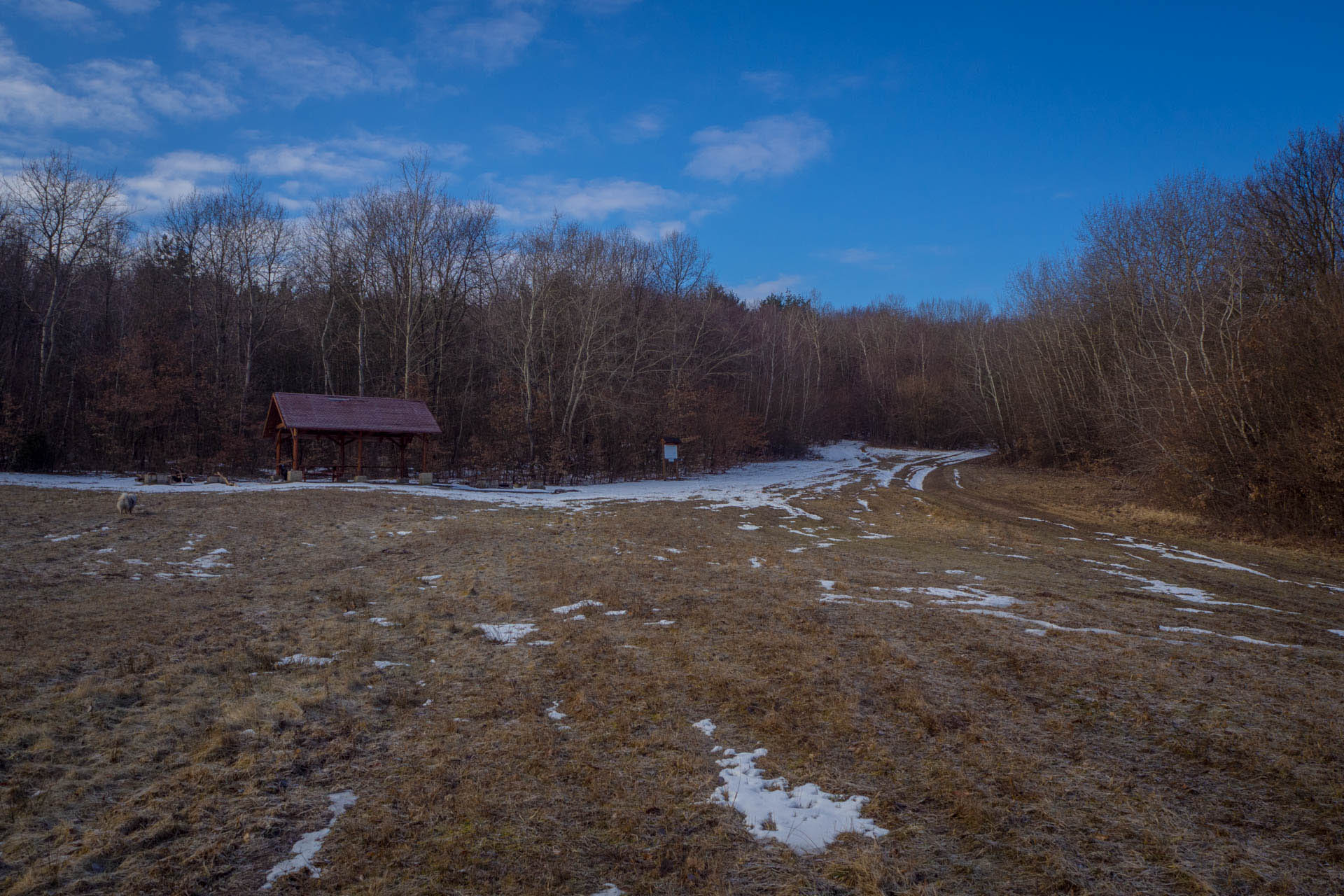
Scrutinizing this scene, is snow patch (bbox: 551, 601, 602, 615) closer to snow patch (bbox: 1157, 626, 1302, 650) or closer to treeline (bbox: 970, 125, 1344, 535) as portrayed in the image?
snow patch (bbox: 1157, 626, 1302, 650)

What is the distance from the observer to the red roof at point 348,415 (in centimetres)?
2278

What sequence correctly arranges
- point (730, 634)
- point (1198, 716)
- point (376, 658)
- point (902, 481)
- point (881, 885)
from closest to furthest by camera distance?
point (881, 885) → point (1198, 716) → point (376, 658) → point (730, 634) → point (902, 481)

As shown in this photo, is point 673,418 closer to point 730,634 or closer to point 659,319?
point 659,319

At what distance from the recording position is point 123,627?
6.82 meters

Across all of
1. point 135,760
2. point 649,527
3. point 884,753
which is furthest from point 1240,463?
point 135,760

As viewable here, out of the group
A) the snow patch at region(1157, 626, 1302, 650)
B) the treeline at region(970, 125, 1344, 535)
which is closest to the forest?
the treeline at region(970, 125, 1344, 535)

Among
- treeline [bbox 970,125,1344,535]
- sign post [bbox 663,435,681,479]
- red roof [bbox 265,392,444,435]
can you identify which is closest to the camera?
treeline [bbox 970,125,1344,535]

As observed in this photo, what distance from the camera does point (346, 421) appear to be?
23.4 meters

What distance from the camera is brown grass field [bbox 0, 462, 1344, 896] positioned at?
301 cm

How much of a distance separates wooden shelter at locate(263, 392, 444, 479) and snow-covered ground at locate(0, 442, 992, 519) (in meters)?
1.75

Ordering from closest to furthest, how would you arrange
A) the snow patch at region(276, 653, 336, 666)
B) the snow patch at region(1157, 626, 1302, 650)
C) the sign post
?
the snow patch at region(276, 653, 336, 666) < the snow patch at region(1157, 626, 1302, 650) < the sign post

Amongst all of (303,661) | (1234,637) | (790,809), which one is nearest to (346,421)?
(303,661)

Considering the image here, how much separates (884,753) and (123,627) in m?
7.31

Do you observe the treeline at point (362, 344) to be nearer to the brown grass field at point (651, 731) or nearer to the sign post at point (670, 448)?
the sign post at point (670, 448)
